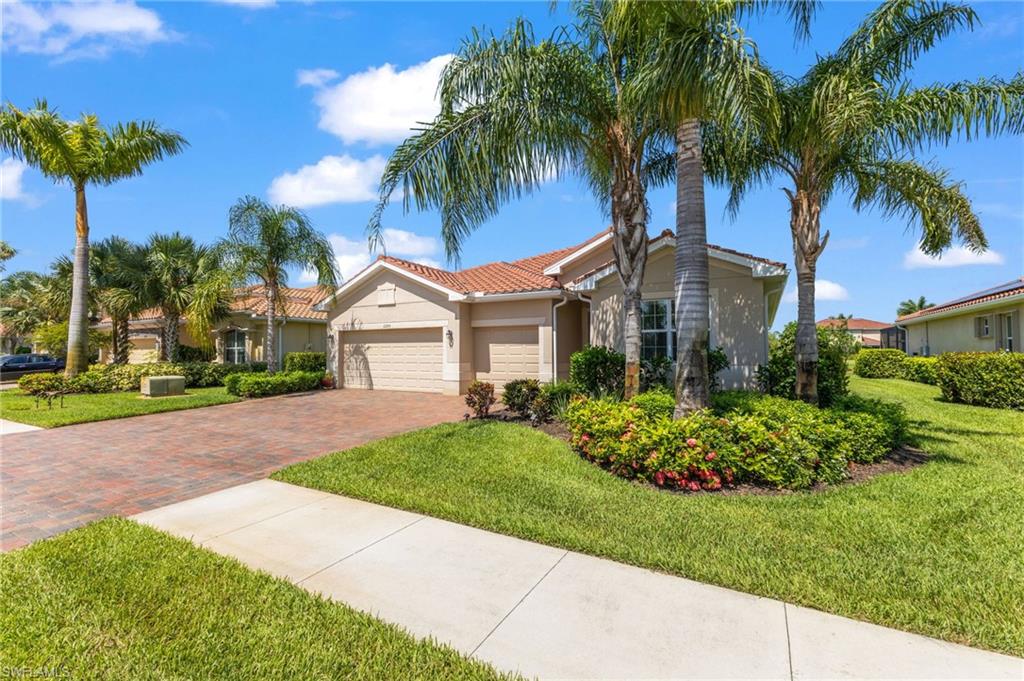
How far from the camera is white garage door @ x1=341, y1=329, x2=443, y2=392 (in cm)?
1692

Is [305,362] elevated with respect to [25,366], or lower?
elevated

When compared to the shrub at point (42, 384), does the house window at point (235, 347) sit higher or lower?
higher

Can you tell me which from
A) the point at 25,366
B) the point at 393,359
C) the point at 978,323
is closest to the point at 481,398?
the point at 393,359

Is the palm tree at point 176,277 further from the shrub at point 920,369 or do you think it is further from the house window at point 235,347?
the shrub at point 920,369

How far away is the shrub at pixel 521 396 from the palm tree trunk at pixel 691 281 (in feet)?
12.7

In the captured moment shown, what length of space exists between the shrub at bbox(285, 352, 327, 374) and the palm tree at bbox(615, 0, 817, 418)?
54.7 ft

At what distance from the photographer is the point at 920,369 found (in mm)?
20078

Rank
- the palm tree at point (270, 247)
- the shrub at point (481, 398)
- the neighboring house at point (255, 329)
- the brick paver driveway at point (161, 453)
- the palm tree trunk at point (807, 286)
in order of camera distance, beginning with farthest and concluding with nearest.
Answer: the neighboring house at point (255, 329)
the palm tree at point (270, 247)
the shrub at point (481, 398)
the palm tree trunk at point (807, 286)
the brick paver driveway at point (161, 453)

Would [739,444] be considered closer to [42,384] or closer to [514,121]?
[514,121]

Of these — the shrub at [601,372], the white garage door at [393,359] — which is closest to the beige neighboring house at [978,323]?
the shrub at [601,372]

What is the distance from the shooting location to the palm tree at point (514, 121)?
7426 mm

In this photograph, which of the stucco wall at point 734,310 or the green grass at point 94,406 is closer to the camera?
the stucco wall at point 734,310

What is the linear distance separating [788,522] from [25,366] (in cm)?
3883

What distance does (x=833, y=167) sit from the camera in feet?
28.3
